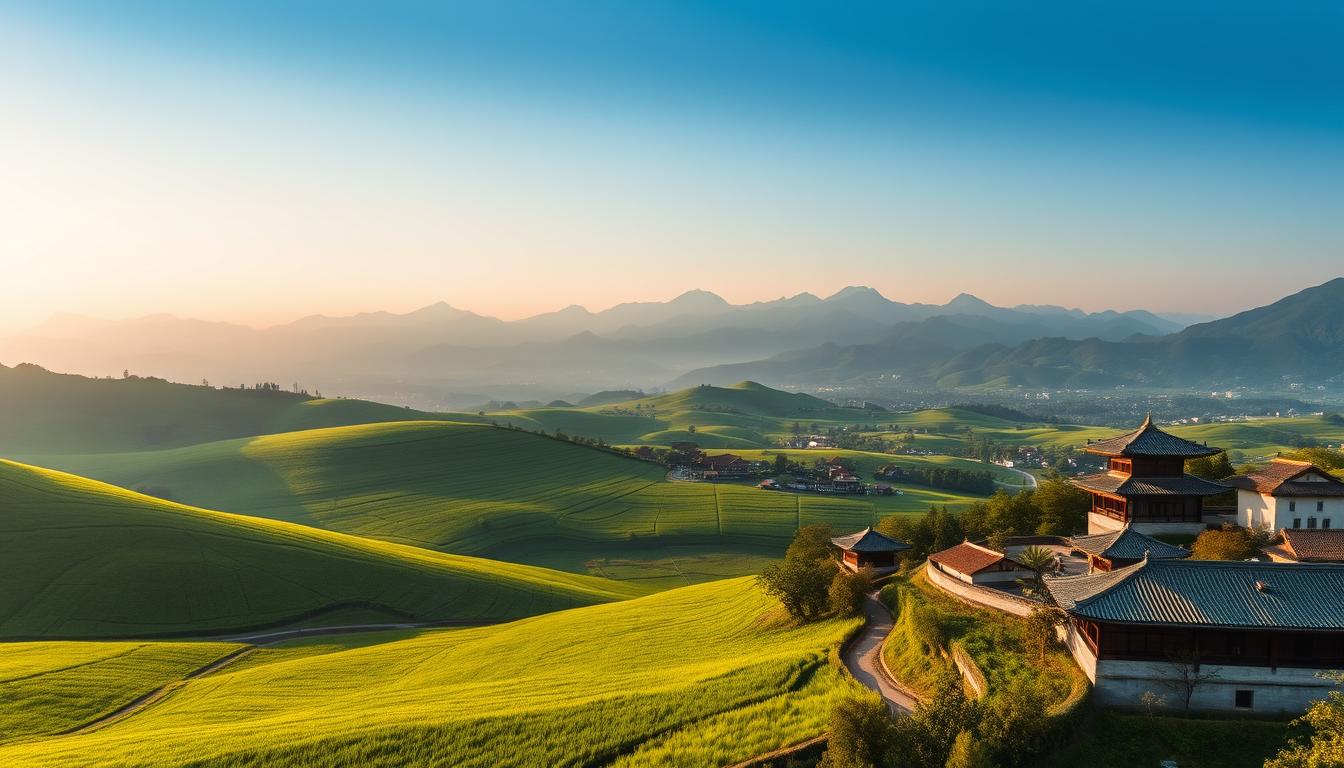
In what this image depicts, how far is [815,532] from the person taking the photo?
2375 inches

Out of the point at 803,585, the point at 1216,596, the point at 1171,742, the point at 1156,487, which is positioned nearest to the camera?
the point at 1171,742

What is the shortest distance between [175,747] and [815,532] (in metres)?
43.3

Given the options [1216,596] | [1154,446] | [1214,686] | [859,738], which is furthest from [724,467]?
[859,738]

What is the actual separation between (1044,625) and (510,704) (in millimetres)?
21979

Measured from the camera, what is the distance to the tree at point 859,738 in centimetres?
2328

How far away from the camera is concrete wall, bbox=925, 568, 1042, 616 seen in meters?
34.6

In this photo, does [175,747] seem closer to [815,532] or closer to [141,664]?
[141,664]

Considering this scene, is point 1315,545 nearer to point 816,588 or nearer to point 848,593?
point 848,593

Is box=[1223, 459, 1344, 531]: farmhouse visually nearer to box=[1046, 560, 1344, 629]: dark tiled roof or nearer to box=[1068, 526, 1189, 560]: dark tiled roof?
box=[1068, 526, 1189, 560]: dark tiled roof

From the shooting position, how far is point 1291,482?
45719 millimetres

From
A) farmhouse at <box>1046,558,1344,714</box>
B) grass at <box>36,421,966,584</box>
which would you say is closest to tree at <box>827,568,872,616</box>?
farmhouse at <box>1046,558,1344,714</box>

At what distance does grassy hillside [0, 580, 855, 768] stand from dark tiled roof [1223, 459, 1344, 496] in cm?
2734

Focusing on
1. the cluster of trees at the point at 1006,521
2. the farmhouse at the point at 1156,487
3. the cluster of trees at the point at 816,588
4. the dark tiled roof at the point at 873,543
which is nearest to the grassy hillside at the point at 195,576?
the dark tiled roof at the point at 873,543

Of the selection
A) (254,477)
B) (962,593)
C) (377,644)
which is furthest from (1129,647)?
(254,477)
